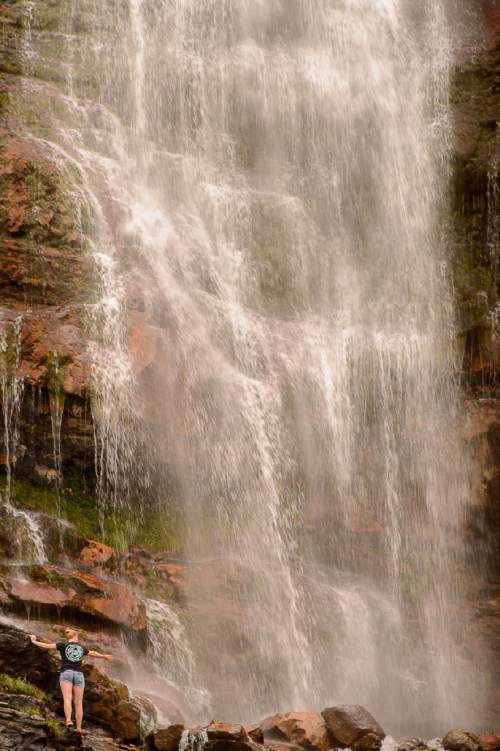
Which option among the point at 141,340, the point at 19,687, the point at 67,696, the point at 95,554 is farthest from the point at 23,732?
the point at 141,340

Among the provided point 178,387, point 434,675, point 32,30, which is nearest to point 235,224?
point 178,387

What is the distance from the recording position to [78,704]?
1331cm

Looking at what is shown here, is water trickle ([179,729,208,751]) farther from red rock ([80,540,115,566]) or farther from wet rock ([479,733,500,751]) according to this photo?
red rock ([80,540,115,566])

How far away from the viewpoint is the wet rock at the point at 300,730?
16.0 meters

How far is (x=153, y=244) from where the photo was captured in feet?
82.9

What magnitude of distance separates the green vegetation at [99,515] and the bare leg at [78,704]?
24.3ft

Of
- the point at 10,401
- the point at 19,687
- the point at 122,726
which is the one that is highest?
the point at 10,401

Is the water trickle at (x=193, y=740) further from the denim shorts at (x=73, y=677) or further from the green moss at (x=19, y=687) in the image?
the green moss at (x=19, y=687)

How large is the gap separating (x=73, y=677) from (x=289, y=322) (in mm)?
14333

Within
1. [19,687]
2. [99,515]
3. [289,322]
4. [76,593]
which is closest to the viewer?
[19,687]

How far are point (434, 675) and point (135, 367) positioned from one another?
1000cm

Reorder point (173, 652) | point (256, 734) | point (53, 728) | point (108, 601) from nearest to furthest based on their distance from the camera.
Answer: point (53, 728), point (256, 734), point (108, 601), point (173, 652)

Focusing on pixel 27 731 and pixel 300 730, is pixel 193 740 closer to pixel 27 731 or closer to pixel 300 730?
pixel 300 730

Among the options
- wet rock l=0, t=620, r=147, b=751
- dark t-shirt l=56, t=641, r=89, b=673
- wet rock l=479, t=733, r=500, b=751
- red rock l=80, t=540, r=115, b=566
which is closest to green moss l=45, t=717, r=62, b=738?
dark t-shirt l=56, t=641, r=89, b=673
